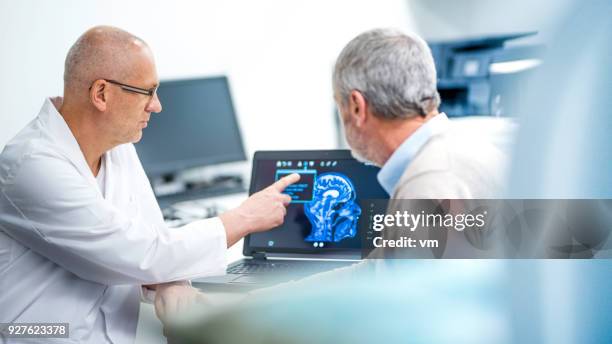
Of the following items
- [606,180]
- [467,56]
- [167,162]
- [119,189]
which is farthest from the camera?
[167,162]

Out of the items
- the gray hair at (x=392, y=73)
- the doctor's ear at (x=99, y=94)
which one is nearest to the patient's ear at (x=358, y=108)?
the gray hair at (x=392, y=73)

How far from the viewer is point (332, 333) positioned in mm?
871

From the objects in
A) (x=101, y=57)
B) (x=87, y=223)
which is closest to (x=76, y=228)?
(x=87, y=223)

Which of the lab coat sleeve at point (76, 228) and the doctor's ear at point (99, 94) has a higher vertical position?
the doctor's ear at point (99, 94)

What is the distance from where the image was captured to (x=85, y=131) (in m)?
1.25

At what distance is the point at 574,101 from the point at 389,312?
363 mm

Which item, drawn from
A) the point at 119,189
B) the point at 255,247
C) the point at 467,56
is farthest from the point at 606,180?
the point at 119,189

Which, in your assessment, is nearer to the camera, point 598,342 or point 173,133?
point 598,342

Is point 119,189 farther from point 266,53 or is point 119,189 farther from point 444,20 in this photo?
point 266,53

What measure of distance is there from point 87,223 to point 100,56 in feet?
0.91

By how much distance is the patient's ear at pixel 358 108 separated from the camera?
0.99 metres

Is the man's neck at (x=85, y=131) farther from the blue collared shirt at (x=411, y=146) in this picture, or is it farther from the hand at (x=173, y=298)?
the blue collared shirt at (x=411, y=146)

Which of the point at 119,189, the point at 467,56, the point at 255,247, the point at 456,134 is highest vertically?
the point at 467,56

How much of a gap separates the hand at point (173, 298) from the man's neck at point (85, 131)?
0.26m
